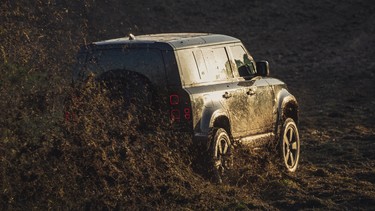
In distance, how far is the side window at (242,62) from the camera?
14070 millimetres

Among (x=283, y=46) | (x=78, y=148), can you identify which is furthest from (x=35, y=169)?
(x=283, y=46)

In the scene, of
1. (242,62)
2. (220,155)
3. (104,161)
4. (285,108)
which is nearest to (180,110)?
(220,155)

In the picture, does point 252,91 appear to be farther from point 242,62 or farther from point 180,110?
point 180,110

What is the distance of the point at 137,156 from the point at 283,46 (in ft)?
75.4

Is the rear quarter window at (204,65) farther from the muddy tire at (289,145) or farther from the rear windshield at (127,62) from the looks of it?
the muddy tire at (289,145)

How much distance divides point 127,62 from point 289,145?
3.62 meters

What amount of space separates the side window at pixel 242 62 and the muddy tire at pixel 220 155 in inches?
53.2

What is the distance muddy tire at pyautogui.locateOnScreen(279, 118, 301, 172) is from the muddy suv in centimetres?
8

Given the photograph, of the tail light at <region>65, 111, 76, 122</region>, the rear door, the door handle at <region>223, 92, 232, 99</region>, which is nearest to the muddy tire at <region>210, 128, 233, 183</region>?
the door handle at <region>223, 92, 232, 99</region>

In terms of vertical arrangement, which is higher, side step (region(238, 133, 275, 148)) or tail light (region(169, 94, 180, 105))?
tail light (region(169, 94, 180, 105))

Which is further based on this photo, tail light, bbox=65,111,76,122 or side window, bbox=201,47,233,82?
side window, bbox=201,47,233,82

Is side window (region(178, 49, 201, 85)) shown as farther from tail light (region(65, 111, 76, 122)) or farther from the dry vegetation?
tail light (region(65, 111, 76, 122))

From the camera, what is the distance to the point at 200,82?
12.6 meters

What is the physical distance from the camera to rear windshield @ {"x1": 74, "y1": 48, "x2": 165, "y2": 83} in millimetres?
12172
